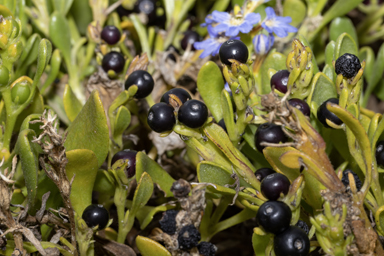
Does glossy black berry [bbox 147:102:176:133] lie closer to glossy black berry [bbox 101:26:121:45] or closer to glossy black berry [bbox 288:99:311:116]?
glossy black berry [bbox 288:99:311:116]

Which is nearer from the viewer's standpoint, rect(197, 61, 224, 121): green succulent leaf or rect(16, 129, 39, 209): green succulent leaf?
rect(16, 129, 39, 209): green succulent leaf

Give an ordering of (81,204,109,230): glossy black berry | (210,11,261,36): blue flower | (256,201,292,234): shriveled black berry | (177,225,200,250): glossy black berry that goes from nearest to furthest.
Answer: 1. (256,201,292,234): shriveled black berry
2. (177,225,200,250): glossy black berry
3. (81,204,109,230): glossy black berry
4. (210,11,261,36): blue flower

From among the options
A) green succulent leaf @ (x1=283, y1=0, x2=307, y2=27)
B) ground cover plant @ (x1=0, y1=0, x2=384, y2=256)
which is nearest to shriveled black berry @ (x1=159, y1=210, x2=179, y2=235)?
ground cover plant @ (x1=0, y1=0, x2=384, y2=256)

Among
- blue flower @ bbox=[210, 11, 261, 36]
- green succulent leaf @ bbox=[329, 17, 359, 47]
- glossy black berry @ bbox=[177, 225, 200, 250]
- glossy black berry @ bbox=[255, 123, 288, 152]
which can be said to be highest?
blue flower @ bbox=[210, 11, 261, 36]

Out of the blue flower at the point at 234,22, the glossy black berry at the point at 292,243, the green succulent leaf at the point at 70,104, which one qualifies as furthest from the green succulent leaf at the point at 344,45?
the green succulent leaf at the point at 70,104

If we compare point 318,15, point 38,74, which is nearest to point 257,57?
point 318,15

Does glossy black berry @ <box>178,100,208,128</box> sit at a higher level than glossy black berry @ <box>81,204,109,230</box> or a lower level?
higher
